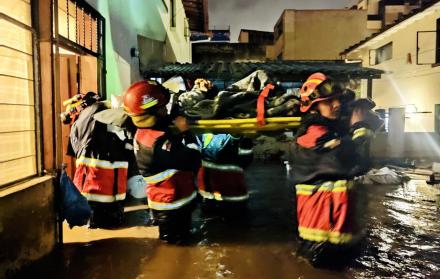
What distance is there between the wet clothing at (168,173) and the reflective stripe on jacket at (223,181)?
0.95 meters

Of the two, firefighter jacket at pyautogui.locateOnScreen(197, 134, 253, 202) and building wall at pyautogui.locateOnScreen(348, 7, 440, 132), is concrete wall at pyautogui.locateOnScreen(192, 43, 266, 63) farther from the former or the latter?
firefighter jacket at pyautogui.locateOnScreen(197, 134, 253, 202)

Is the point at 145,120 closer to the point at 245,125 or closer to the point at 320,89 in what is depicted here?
the point at 245,125

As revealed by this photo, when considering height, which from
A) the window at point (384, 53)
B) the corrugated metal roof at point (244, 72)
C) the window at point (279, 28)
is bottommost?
the corrugated metal roof at point (244, 72)

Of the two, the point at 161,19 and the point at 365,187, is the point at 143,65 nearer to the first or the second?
the point at 161,19

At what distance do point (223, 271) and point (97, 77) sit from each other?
4.18m

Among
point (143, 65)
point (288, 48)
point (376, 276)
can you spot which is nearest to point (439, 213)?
point (376, 276)

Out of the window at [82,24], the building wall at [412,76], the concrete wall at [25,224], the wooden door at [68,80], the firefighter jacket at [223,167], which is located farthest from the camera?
the building wall at [412,76]

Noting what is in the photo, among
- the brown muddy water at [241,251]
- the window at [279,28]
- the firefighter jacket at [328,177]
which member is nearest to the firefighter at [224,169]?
the brown muddy water at [241,251]

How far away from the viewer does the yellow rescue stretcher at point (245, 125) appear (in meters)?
3.59

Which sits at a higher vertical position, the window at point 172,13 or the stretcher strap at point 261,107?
the window at point 172,13

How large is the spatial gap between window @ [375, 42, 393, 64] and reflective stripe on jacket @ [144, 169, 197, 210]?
1708 cm

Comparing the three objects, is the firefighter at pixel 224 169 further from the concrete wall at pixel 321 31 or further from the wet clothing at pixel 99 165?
the concrete wall at pixel 321 31

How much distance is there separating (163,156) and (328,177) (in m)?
1.78

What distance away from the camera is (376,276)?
10.4 feet
